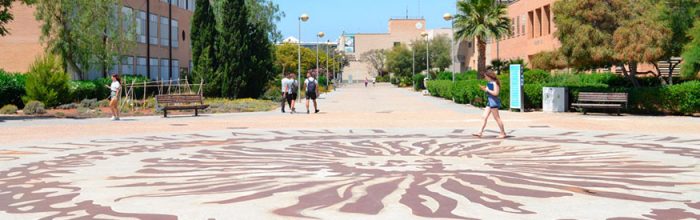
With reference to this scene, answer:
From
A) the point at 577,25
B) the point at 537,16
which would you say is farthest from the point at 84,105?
the point at 537,16

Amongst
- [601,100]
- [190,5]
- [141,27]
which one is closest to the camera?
[601,100]

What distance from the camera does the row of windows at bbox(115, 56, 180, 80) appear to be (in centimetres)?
4647

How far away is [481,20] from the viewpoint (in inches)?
1859

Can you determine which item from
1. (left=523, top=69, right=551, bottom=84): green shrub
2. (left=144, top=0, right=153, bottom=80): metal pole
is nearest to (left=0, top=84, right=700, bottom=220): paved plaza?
(left=523, top=69, right=551, bottom=84): green shrub

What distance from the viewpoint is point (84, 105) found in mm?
32562

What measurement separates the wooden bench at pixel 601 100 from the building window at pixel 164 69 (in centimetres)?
3419

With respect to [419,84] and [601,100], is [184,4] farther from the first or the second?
[601,100]

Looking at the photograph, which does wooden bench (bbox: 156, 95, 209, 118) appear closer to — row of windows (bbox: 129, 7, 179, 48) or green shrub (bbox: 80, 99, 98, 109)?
green shrub (bbox: 80, 99, 98, 109)

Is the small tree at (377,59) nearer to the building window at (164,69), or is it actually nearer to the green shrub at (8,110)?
the building window at (164,69)

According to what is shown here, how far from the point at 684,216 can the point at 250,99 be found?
32225 mm

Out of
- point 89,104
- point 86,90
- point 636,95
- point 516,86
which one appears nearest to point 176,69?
point 86,90

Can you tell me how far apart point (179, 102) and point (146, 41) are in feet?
77.5

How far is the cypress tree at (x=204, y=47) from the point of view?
3891 centimetres

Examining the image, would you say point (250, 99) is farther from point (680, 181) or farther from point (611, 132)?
point (680, 181)
